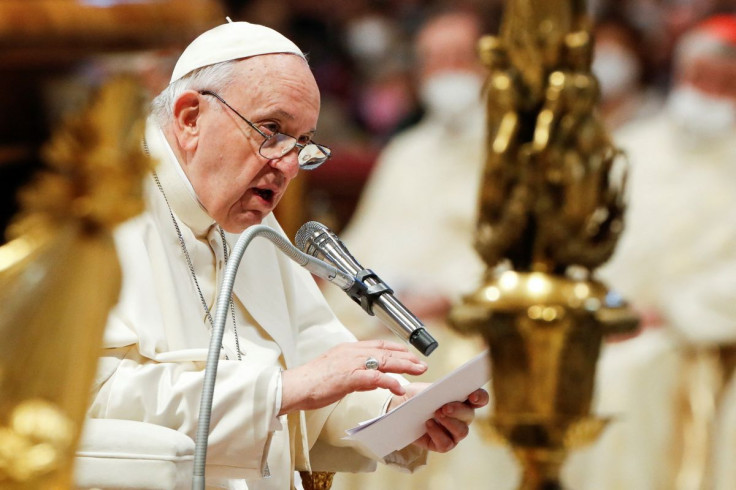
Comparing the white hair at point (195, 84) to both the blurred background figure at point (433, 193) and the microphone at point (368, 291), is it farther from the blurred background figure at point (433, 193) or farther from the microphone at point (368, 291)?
the blurred background figure at point (433, 193)

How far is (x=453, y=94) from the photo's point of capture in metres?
8.77

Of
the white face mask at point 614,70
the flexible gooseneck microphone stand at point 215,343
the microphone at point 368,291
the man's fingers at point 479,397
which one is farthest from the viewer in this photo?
the white face mask at point 614,70

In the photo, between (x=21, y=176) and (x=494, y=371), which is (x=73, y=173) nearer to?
(x=494, y=371)

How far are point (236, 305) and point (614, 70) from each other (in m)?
6.20

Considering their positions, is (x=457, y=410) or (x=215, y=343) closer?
Result: (x=215, y=343)

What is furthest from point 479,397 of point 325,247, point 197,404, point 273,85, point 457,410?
point 273,85

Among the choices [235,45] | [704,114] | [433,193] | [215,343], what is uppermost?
[704,114]

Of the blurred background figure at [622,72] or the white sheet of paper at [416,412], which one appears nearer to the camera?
the white sheet of paper at [416,412]

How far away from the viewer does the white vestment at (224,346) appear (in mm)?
2941

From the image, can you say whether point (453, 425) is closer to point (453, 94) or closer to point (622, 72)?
point (453, 94)

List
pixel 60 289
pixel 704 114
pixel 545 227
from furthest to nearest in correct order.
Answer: pixel 704 114 < pixel 545 227 < pixel 60 289

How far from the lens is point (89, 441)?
2.82m

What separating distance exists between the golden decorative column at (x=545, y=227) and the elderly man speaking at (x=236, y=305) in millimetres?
1900

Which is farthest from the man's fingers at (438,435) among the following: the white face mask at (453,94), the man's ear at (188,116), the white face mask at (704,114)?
the white face mask at (453,94)
